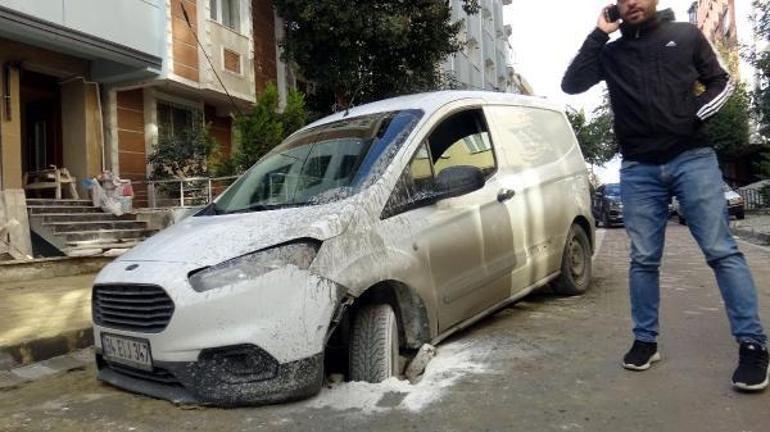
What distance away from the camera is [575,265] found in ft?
20.4

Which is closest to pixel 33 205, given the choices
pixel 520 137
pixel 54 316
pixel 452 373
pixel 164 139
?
pixel 164 139

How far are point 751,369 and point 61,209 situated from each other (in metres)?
11.3

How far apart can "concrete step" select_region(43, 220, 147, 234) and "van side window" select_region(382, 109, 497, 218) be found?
8.27 meters

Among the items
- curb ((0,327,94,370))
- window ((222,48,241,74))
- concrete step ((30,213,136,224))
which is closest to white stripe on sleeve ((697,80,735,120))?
curb ((0,327,94,370))

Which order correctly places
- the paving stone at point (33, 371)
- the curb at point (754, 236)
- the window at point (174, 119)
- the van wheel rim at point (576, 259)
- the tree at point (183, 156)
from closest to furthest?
the paving stone at point (33, 371)
the van wheel rim at point (576, 259)
the curb at point (754, 236)
the tree at point (183, 156)
the window at point (174, 119)

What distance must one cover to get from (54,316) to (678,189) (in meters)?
5.26

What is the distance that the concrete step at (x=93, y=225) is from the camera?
1093 cm

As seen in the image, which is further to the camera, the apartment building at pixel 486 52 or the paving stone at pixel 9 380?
the apartment building at pixel 486 52

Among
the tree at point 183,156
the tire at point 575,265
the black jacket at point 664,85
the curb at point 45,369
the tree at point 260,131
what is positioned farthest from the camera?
the tree at point 183,156

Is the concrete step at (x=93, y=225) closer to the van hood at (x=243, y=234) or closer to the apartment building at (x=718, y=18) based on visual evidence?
the van hood at (x=243, y=234)

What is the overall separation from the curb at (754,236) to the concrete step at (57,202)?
12.5 metres

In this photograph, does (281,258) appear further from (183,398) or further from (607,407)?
(607,407)

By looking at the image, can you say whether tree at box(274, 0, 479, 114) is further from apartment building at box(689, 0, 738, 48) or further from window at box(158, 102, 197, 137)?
apartment building at box(689, 0, 738, 48)

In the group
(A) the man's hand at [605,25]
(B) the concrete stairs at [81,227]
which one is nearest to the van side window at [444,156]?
(A) the man's hand at [605,25]
